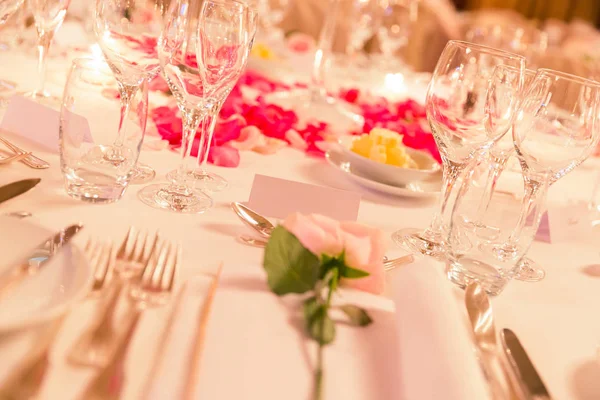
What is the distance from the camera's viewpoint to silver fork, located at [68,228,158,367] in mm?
489

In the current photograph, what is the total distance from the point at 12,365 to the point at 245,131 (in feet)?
3.08

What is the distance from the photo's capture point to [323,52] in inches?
70.7

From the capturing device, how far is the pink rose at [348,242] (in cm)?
65

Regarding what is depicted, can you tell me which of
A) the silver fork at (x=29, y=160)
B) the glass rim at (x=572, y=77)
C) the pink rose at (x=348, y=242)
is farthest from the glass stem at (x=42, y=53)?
the glass rim at (x=572, y=77)

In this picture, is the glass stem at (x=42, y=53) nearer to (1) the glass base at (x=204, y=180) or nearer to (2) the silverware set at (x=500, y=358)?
(1) the glass base at (x=204, y=180)

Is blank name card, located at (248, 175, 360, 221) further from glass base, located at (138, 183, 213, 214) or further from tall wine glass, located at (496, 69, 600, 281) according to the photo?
tall wine glass, located at (496, 69, 600, 281)

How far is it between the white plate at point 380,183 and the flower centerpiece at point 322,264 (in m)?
0.47

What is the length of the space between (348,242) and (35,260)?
12.2 inches

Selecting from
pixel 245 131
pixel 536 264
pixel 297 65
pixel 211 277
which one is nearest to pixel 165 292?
pixel 211 277

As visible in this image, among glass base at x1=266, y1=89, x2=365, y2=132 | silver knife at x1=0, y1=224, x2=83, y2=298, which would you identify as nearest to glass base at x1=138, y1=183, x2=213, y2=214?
silver knife at x1=0, y1=224, x2=83, y2=298

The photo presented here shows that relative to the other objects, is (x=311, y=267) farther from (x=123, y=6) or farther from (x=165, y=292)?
(x=123, y=6)

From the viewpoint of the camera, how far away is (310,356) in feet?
1.89

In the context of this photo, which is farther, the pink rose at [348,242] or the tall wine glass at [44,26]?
the tall wine glass at [44,26]

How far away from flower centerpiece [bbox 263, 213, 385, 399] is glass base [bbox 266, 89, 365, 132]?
1.01m
